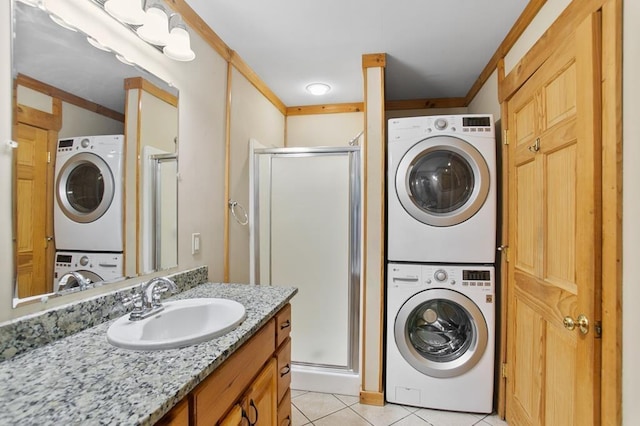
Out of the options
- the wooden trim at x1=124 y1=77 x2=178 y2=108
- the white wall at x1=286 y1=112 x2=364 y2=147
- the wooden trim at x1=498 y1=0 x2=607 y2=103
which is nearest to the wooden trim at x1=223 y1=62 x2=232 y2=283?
the wooden trim at x1=124 y1=77 x2=178 y2=108

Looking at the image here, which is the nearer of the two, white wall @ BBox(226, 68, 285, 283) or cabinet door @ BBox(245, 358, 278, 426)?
cabinet door @ BBox(245, 358, 278, 426)

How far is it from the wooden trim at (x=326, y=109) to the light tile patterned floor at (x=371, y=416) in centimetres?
255

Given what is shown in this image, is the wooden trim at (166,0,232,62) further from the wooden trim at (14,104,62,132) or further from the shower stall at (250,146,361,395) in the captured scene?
the wooden trim at (14,104,62,132)

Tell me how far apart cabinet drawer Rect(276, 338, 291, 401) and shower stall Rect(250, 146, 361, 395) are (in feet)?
2.77

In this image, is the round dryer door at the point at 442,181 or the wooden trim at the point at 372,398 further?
the wooden trim at the point at 372,398

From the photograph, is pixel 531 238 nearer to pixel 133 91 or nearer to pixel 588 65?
pixel 588 65

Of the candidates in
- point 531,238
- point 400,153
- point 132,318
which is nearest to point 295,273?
point 400,153

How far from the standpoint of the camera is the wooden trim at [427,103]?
2797 mm

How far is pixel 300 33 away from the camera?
69.9 inches

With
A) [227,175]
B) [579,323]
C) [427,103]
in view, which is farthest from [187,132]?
[427,103]

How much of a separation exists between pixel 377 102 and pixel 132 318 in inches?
71.6

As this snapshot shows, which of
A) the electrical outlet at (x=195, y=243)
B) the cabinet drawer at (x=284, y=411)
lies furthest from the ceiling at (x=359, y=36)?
the cabinet drawer at (x=284, y=411)

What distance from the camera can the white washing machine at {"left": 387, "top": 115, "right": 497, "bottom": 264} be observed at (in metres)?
1.83

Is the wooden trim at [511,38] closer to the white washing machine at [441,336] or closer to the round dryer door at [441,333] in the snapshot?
the white washing machine at [441,336]
